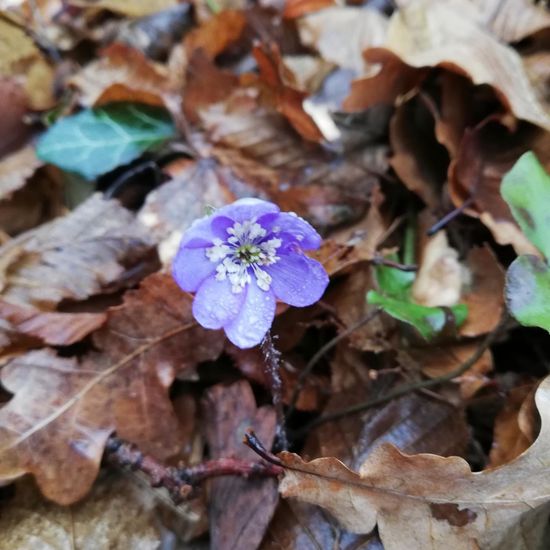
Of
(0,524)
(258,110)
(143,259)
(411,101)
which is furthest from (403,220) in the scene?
(0,524)

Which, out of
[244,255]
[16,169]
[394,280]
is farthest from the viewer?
[16,169]

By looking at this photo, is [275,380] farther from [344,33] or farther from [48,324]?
[344,33]

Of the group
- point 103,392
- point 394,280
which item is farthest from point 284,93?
point 103,392

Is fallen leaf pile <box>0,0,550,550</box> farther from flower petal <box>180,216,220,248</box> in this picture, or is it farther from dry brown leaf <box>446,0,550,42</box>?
flower petal <box>180,216,220,248</box>

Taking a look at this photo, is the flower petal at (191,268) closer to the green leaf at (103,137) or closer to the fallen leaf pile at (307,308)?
the fallen leaf pile at (307,308)

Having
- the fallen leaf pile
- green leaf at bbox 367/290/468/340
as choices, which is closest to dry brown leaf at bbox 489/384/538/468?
the fallen leaf pile

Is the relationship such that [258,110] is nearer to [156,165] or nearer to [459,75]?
[156,165]

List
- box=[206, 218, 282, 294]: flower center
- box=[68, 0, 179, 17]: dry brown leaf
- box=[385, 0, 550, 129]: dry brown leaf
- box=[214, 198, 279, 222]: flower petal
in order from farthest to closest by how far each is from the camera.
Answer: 1. box=[68, 0, 179, 17]: dry brown leaf
2. box=[385, 0, 550, 129]: dry brown leaf
3. box=[206, 218, 282, 294]: flower center
4. box=[214, 198, 279, 222]: flower petal
